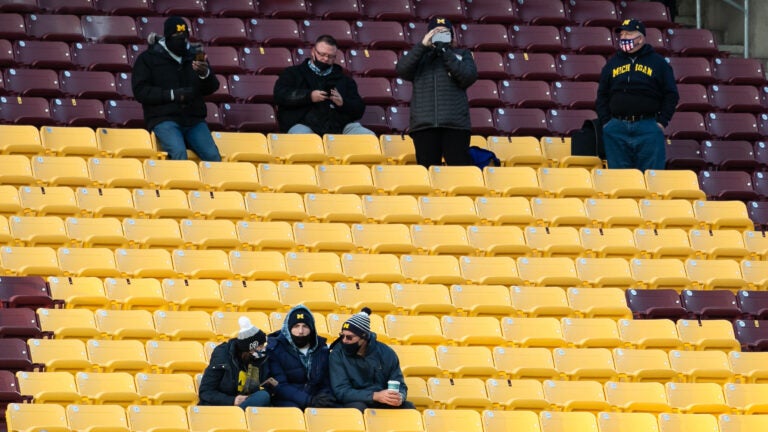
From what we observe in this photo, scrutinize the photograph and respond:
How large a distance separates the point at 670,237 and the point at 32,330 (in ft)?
16.9

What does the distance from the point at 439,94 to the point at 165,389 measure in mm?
4395

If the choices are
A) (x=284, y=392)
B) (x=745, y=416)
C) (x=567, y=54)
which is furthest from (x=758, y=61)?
(x=284, y=392)

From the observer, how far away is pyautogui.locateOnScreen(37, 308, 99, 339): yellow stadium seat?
12.8 meters

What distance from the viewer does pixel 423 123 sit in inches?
619

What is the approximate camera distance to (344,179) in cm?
1533

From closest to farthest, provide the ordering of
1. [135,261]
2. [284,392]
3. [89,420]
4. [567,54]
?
[89,420] → [284,392] → [135,261] → [567,54]

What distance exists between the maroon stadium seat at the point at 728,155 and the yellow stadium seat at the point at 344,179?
131 inches

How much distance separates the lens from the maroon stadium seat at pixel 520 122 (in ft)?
55.3

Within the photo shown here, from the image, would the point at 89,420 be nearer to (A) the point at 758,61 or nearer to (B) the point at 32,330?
(B) the point at 32,330

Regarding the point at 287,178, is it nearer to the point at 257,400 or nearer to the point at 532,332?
the point at 532,332

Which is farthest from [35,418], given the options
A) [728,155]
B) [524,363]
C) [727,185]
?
[728,155]

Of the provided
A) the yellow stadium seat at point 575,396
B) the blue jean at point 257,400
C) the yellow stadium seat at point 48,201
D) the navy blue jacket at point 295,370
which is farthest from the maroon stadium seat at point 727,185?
the blue jean at point 257,400

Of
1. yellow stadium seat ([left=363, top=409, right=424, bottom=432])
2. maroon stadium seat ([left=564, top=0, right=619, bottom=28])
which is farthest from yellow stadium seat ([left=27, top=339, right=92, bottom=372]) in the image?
maroon stadium seat ([left=564, top=0, right=619, bottom=28])

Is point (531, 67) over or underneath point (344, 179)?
over
